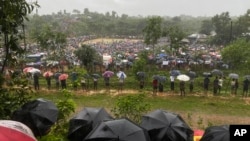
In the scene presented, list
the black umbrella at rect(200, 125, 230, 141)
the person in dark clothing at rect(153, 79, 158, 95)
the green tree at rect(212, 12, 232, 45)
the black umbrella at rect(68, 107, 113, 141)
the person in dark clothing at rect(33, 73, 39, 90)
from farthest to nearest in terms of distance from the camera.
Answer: the green tree at rect(212, 12, 232, 45)
the person in dark clothing at rect(33, 73, 39, 90)
the person in dark clothing at rect(153, 79, 158, 95)
the black umbrella at rect(68, 107, 113, 141)
the black umbrella at rect(200, 125, 230, 141)

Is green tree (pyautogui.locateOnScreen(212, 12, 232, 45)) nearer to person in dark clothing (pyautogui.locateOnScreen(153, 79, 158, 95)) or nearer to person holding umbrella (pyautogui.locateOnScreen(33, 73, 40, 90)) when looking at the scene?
person in dark clothing (pyautogui.locateOnScreen(153, 79, 158, 95))

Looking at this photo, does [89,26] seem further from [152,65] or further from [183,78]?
[183,78]

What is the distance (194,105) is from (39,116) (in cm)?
1053

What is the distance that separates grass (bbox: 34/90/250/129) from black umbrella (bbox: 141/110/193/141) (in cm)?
556

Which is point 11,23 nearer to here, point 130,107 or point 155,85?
point 130,107

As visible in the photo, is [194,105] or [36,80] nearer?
[194,105]

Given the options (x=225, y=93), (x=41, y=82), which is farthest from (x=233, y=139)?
(x=41, y=82)

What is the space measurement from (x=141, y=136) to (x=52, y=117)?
8.57 ft

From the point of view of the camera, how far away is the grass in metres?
15.2

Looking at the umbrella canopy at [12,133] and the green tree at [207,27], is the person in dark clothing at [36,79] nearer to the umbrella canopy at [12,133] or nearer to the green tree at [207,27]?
the umbrella canopy at [12,133]

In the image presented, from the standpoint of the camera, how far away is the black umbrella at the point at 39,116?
25.9 ft

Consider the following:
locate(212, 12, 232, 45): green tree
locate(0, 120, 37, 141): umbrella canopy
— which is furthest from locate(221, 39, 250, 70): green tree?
locate(0, 120, 37, 141): umbrella canopy

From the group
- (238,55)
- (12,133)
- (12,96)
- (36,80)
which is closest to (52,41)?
(36,80)

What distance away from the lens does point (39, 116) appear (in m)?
8.20
